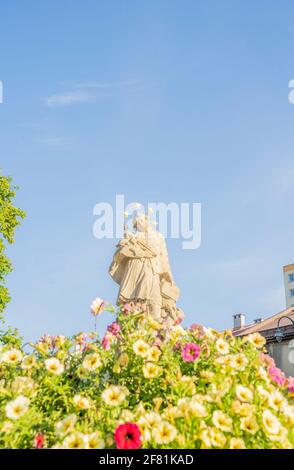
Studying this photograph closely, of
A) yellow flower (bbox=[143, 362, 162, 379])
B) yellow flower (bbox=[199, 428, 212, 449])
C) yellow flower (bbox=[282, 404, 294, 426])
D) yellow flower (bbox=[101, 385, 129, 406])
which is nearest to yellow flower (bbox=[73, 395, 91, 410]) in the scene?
yellow flower (bbox=[101, 385, 129, 406])

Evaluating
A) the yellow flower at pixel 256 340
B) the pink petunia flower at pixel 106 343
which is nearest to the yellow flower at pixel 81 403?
the pink petunia flower at pixel 106 343

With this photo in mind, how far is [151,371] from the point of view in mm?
3680

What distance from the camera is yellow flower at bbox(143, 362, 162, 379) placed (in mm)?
3654

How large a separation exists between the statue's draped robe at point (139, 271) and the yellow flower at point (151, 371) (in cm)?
870

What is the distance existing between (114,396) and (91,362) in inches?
21.8

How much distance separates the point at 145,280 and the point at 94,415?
931cm

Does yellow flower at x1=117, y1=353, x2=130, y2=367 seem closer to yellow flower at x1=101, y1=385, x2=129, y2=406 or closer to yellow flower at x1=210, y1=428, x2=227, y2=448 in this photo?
yellow flower at x1=101, y1=385, x2=129, y2=406

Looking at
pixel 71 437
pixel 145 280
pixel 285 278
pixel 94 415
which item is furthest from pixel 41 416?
pixel 285 278

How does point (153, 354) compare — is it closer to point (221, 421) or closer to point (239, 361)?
point (239, 361)

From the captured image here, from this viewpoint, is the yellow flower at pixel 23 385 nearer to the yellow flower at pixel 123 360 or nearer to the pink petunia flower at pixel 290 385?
the yellow flower at pixel 123 360

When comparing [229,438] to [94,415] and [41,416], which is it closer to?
[94,415]

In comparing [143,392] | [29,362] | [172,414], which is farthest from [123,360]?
[172,414]

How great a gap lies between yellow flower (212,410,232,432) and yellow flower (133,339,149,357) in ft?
2.71
